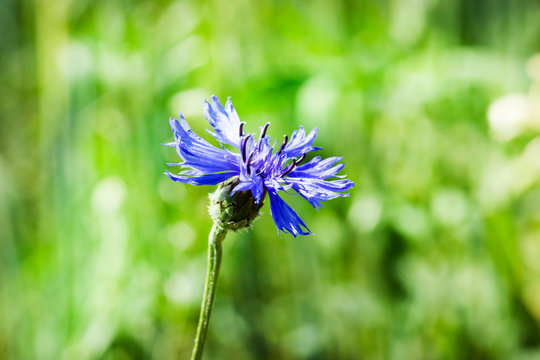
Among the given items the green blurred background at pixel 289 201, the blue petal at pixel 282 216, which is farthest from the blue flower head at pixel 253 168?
the green blurred background at pixel 289 201

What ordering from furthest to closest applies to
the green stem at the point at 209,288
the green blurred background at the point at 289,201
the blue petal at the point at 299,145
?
1. the green blurred background at the point at 289,201
2. the blue petal at the point at 299,145
3. the green stem at the point at 209,288

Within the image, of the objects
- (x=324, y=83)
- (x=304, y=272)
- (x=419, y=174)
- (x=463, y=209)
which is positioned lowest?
(x=304, y=272)

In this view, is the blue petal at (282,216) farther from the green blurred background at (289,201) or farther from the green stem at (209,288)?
the green blurred background at (289,201)

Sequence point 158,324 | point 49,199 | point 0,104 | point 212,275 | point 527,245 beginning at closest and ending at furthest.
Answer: point 212,275, point 158,324, point 49,199, point 527,245, point 0,104

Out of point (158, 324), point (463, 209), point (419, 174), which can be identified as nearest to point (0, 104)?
point (158, 324)

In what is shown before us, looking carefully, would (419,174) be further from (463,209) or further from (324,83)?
(324,83)

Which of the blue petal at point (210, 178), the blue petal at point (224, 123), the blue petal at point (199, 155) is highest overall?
the blue petal at point (224, 123)
